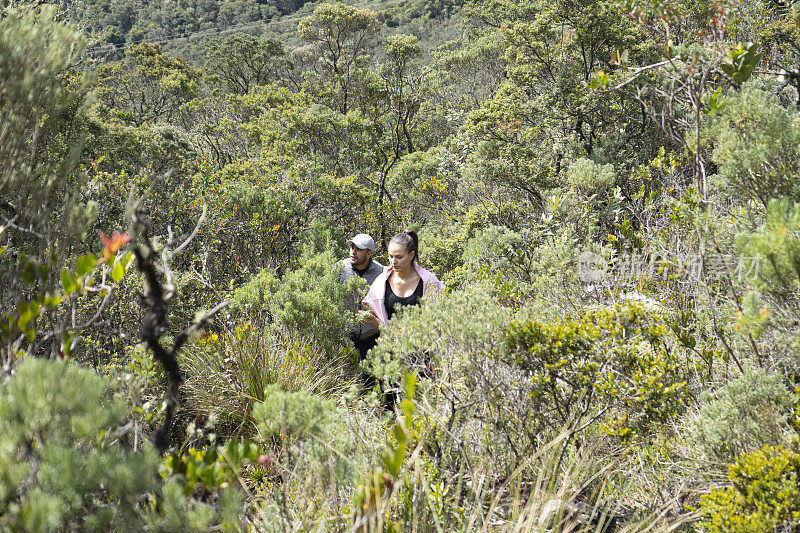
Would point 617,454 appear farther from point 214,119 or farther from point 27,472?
point 214,119

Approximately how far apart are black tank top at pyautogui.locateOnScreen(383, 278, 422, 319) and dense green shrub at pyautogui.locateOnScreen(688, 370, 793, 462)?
7.54 ft

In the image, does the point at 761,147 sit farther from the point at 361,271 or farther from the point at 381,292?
the point at 361,271

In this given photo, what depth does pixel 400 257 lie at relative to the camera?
4.09 m

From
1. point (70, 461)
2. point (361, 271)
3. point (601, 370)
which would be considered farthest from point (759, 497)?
point (361, 271)

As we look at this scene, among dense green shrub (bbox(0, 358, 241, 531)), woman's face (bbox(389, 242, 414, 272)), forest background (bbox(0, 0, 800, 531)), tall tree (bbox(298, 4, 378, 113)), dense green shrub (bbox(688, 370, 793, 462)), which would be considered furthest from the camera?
tall tree (bbox(298, 4, 378, 113))

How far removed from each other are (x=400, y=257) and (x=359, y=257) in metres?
1.09

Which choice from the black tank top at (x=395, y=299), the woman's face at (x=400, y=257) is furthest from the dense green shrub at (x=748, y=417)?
the woman's face at (x=400, y=257)

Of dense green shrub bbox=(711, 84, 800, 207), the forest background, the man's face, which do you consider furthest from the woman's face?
dense green shrub bbox=(711, 84, 800, 207)

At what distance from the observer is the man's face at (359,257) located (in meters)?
5.06

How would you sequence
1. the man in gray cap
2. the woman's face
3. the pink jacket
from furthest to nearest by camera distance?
the man in gray cap → the pink jacket → the woman's face

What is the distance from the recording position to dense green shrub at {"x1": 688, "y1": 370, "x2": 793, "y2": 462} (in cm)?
211

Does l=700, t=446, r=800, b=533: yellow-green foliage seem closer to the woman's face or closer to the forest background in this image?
the forest background

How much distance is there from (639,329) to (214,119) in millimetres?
20247

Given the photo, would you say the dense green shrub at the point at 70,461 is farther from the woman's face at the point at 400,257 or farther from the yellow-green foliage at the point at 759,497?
the woman's face at the point at 400,257
